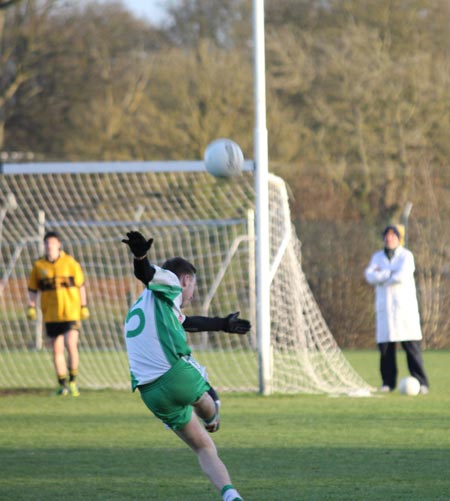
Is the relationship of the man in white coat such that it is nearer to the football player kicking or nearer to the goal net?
the goal net

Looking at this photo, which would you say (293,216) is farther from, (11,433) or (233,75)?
(11,433)

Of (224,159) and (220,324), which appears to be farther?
(224,159)

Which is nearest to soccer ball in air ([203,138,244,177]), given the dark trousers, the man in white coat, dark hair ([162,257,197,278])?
the man in white coat

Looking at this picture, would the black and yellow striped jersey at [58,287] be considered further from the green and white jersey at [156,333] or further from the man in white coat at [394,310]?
the green and white jersey at [156,333]

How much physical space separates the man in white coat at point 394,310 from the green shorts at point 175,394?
273 inches

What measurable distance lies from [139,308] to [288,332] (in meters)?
8.01

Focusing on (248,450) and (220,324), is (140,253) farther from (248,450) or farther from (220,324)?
(248,450)

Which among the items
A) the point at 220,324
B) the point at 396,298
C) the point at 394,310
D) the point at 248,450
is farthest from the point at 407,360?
the point at 220,324

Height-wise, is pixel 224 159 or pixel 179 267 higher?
pixel 224 159

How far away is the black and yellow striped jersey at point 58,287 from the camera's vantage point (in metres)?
13.2

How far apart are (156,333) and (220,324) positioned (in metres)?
0.36

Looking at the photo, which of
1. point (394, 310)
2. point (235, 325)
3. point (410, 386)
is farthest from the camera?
point (394, 310)

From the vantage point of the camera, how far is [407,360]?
12.9m

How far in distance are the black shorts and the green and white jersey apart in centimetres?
705
